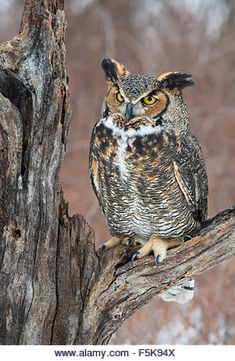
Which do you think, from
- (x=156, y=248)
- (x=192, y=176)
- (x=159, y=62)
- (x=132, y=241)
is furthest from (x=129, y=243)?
(x=159, y=62)

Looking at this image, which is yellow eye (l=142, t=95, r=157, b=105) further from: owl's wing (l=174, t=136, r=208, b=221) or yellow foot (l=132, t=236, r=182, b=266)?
yellow foot (l=132, t=236, r=182, b=266)

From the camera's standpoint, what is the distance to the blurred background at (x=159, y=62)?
3971 mm

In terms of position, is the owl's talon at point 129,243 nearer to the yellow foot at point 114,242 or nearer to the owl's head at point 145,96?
the yellow foot at point 114,242

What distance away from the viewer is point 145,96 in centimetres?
157

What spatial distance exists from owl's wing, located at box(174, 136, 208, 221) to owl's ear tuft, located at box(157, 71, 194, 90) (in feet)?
0.50

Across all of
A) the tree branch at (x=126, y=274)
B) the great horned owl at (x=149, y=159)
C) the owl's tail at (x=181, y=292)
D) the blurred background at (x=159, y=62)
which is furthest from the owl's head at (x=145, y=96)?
the blurred background at (x=159, y=62)

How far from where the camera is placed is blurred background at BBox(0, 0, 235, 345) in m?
3.97

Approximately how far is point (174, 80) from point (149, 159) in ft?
0.72

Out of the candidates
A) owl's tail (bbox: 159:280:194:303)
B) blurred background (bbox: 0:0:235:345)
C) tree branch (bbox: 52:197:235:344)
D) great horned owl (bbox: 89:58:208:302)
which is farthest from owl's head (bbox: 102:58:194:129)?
blurred background (bbox: 0:0:235:345)

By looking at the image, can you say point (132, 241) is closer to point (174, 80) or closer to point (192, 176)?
point (192, 176)

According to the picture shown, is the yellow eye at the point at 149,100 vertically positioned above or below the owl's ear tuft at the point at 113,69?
below
